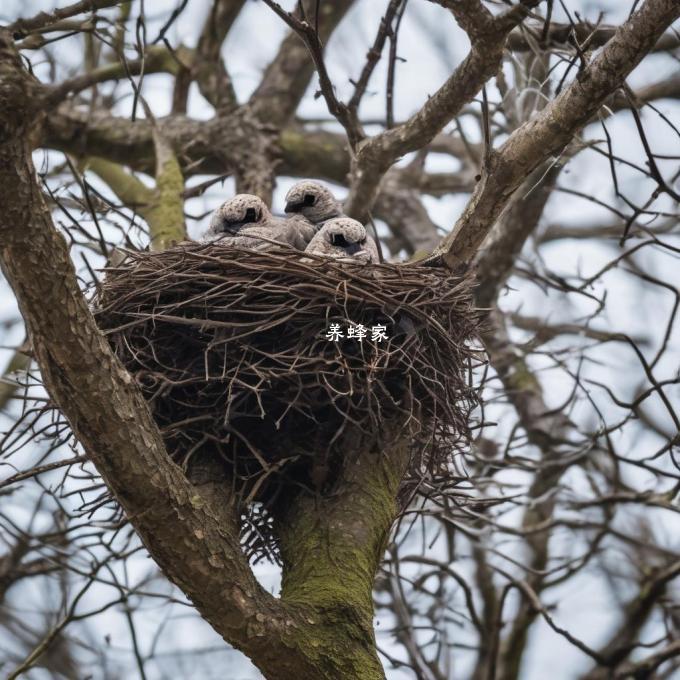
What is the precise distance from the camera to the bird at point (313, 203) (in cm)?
545

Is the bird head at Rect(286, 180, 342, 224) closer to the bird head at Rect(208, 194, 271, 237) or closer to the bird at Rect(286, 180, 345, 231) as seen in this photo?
the bird at Rect(286, 180, 345, 231)

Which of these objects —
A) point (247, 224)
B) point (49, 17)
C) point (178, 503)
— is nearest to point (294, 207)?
point (247, 224)

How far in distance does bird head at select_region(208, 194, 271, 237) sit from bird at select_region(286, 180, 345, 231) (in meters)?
0.39

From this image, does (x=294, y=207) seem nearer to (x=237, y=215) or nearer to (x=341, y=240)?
(x=237, y=215)

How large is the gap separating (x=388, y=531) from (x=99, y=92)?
4.97 metres

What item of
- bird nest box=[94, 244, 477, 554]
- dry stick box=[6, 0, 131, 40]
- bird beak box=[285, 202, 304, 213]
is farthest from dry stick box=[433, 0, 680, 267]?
dry stick box=[6, 0, 131, 40]

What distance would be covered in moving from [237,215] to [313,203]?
1.89 ft

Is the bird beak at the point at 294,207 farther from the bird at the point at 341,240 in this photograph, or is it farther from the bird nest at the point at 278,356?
the bird nest at the point at 278,356

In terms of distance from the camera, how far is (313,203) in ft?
18.0

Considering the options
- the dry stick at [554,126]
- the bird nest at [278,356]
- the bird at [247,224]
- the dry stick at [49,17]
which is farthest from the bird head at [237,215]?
the dry stick at [49,17]

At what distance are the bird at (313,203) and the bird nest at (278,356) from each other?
126 cm

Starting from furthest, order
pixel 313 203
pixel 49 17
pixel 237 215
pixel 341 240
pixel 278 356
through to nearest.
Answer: pixel 313 203
pixel 237 215
pixel 341 240
pixel 278 356
pixel 49 17

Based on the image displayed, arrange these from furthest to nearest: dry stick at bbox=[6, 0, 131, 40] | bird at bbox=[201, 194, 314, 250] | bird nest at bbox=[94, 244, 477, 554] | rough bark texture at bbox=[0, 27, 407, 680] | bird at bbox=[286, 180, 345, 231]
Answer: bird at bbox=[286, 180, 345, 231] < bird at bbox=[201, 194, 314, 250] < bird nest at bbox=[94, 244, 477, 554] < dry stick at bbox=[6, 0, 131, 40] < rough bark texture at bbox=[0, 27, 407, 680]

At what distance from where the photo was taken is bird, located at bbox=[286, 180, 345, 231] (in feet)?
17.9
